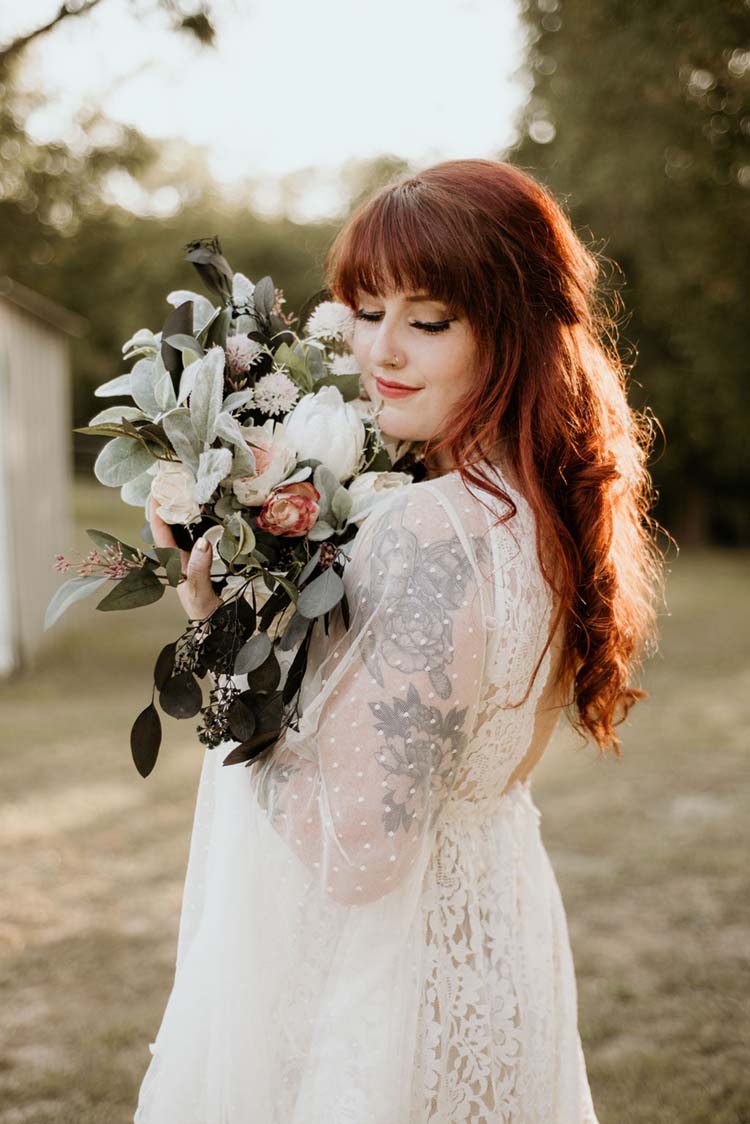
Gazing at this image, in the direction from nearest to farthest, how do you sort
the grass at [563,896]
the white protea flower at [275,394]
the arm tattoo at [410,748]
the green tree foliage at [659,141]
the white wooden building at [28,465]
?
the arm tattoo at [410,748], the white protea flower at [275,394], the grass at [563,896], the green tree foliage at [659,141], the white wooden building at [28,465]

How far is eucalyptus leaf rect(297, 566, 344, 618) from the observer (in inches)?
58.4

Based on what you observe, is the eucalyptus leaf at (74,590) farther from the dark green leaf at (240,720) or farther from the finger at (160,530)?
the dark green leaf at (240,720)

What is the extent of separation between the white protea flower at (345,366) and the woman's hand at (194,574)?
48cm

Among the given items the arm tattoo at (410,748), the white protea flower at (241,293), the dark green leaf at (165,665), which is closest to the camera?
the arm tattoo at (410,748)

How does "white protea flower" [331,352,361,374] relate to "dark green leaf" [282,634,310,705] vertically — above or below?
above

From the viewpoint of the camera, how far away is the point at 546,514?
1.60 m

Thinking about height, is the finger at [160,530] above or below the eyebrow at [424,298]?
below

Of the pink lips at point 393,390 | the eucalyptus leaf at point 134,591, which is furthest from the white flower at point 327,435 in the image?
the eucalyptus leaf at point 134,591

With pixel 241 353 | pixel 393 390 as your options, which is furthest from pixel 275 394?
pixel 393 390

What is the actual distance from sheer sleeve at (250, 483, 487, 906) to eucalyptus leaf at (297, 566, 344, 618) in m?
0.06

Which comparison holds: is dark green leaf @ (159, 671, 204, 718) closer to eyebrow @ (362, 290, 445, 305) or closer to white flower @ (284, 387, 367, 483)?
white flower @ (284, 387, 367, 483)

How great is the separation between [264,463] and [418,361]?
0.32 m

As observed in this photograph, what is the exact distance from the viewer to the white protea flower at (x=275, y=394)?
5.52 ft

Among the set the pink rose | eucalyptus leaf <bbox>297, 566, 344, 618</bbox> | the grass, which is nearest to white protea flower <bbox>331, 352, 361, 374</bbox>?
the pink rose
